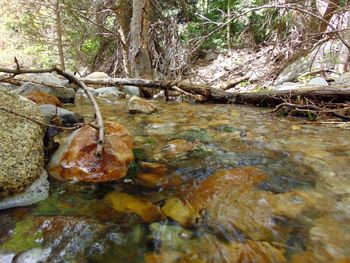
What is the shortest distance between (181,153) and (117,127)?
578 mm

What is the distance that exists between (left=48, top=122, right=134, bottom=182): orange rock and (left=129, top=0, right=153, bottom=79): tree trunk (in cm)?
471

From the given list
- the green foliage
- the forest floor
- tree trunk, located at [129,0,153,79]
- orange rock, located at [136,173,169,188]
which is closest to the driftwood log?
tree trunk, located at [129,0,153,79]

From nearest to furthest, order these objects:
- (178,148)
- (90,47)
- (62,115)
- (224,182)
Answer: (224,182)
(178,148)
(62,115)
(90,47)

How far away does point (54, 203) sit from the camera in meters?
1.66

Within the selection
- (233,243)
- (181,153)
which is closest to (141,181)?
(181,153)

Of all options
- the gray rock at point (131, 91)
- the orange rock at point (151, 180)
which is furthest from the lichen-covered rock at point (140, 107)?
the orange rock at point (151, 180)

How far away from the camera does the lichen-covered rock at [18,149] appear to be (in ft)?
5.30

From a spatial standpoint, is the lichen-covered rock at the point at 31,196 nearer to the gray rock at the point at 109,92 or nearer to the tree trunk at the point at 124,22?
the gray rock at the point at 109,92

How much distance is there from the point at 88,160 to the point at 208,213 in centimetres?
90

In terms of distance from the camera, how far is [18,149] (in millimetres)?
1751

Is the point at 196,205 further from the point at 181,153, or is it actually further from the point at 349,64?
the point at 349,64

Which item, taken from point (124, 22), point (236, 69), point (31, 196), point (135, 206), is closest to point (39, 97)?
point (31, 196)

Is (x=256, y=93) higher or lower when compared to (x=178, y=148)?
higher

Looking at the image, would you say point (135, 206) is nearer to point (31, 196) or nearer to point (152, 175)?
point (152, 175)
